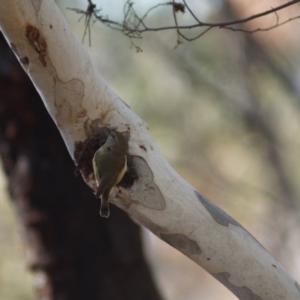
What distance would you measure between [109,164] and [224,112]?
2.28 m

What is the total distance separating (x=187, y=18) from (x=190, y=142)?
1.08 m

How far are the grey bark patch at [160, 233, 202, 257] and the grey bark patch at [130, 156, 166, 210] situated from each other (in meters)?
0.06

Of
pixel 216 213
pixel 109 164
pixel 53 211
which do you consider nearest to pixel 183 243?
pixel 216 213

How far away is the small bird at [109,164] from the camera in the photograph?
0.89 m

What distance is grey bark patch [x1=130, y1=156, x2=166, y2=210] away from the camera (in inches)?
36.6

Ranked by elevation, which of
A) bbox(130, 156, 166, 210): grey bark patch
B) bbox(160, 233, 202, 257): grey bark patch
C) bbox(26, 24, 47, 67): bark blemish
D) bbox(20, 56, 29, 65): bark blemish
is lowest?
bbox(160, 233, 202, 257): grey bark patch

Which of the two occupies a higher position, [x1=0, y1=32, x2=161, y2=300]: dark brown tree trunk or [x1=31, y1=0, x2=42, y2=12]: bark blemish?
[x1=31, y1=0, x2=42, y2=12]: bark blemish

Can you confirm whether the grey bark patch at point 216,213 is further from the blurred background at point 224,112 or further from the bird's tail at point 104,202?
the blurred background at point 224,112

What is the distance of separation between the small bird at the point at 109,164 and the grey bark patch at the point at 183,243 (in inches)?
4.9

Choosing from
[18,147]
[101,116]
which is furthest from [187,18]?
[101,116]

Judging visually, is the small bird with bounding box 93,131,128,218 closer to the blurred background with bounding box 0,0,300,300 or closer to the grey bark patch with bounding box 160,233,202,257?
the grey bark patch with bounding box 160,233,202,257

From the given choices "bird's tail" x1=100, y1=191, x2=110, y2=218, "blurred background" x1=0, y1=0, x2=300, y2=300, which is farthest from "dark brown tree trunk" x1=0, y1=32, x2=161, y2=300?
"blurred background" x1=0, y1=0, x2=300, y2=300

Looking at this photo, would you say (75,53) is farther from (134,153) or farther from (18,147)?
Answer: (18,147)

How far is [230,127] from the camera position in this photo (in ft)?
10.9
